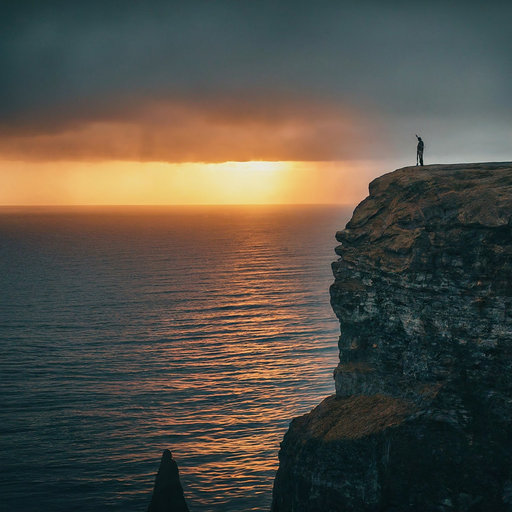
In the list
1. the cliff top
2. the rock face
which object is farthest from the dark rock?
the cliff top

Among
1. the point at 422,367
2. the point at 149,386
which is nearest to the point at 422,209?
the point at 422,367

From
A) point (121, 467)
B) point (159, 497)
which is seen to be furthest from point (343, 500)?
point (121, 467)

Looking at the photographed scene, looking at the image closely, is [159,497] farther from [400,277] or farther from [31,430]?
[31,430]

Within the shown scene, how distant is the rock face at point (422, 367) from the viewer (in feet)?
92.7

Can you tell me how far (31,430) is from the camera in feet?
163

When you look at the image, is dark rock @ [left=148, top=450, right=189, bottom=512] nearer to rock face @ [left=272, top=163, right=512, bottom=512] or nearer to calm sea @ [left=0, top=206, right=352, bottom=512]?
rock face @ [left=272, top=163, right=512, bottom=512]

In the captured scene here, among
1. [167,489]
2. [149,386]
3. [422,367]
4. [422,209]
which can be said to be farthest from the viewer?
[149,386]

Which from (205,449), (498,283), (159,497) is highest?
(498,283)

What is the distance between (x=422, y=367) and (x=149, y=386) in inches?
1499

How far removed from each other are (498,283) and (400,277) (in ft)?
18.0

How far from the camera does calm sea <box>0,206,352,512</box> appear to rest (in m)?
42.7

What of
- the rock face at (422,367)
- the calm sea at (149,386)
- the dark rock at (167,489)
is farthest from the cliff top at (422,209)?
the calm sea at (149,386)

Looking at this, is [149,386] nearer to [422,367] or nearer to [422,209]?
[422,367]

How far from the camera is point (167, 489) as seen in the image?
1273 inches
